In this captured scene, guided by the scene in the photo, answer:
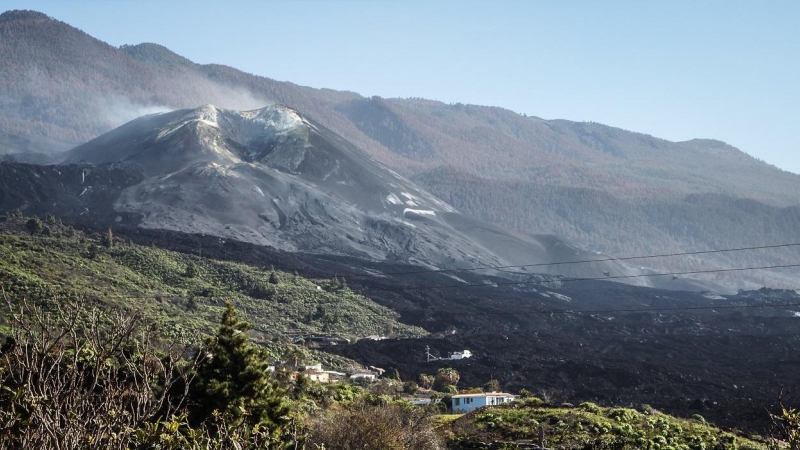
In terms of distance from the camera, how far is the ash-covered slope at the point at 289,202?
148 metres

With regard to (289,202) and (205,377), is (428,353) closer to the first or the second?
(205,377)

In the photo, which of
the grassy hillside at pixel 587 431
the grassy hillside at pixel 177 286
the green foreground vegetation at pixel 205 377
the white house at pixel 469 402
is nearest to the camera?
the green foreground vegetation at pixel 205 377

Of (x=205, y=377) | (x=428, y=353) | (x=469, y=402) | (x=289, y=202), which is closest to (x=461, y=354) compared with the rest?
(x=428, y=353)

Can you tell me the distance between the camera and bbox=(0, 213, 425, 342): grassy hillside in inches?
2904

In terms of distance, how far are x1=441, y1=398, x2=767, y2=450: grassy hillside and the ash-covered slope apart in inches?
4229

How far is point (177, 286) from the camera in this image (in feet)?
305

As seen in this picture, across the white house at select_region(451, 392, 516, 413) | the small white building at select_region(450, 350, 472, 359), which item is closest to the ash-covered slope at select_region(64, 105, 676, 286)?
the small white building at select_region(450, 350, 472, 359)

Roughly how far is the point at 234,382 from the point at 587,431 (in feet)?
41.2

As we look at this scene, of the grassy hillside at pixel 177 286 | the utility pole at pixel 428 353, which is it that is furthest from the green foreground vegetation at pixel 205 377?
the utility pole at pixel 428 353

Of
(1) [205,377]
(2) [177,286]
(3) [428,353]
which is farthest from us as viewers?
(2) [177,286]

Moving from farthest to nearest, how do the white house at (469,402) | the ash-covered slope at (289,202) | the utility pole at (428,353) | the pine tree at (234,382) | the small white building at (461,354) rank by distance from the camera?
1. the ash-covered slope at (289,202)
2. the small white building at (461,354)
3. the utility pole at (428,353)
4. the white house at (469,402)
5. the pine tree at (234,382)

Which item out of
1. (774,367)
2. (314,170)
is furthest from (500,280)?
(774,367)

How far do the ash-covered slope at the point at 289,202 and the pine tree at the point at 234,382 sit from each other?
109705 mm

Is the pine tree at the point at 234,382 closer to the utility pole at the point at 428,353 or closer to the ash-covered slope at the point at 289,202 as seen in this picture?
the utility pole at the point at 428,353
